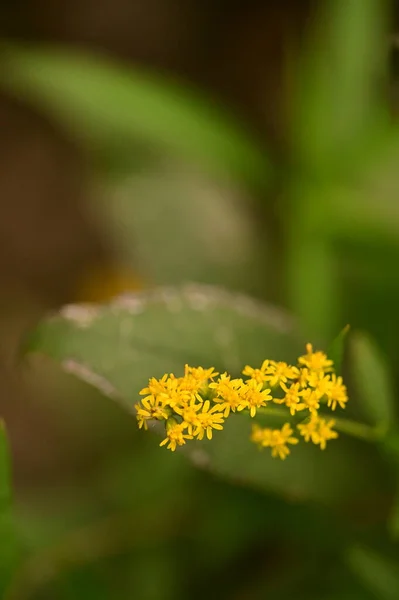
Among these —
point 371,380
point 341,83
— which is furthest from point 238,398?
point 341,83

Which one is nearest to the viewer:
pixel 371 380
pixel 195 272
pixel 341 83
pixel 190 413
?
pixel 190 413

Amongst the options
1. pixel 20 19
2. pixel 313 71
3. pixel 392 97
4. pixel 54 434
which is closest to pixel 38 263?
pixel 54 434

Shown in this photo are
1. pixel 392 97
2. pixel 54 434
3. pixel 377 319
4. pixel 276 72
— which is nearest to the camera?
pixel 392 97

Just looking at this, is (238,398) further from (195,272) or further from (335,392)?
(195,272)

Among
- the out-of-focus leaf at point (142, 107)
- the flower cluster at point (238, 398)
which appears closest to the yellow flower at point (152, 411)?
the flower cluster at point (238, 398)

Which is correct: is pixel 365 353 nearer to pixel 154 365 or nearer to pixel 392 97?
pixel 154 365

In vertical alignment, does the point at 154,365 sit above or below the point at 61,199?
below

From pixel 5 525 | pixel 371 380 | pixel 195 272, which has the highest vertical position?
pixel 195 272
